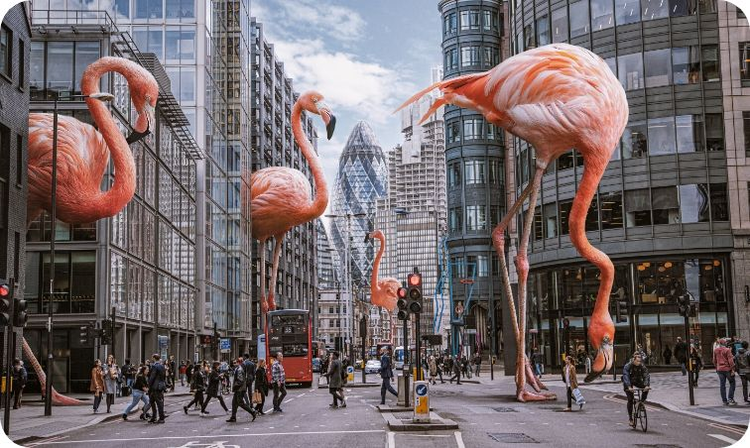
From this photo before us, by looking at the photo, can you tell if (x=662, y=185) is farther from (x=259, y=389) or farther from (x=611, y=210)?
(x=259, y=389)

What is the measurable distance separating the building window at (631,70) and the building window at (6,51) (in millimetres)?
29139

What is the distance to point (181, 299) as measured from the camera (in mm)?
58719

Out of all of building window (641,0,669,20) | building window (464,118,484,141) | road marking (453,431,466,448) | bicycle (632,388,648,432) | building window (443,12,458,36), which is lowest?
road marking (453,431,466,448)

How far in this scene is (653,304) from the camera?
147 feet

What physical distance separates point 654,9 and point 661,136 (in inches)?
254

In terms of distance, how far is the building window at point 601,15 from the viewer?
46.9 meters

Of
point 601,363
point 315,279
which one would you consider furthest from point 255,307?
point 601,363

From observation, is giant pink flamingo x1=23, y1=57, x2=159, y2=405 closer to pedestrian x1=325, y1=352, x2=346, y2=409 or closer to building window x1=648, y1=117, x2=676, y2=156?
pedestrian x1=325, y1=352, x2=346, y2=409

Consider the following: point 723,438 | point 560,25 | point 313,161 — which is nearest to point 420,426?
point 723,438

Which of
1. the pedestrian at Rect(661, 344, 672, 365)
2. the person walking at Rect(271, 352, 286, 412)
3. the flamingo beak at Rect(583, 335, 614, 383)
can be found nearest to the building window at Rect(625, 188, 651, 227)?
the pedestrian at Rect(661, 344, 672, 365)

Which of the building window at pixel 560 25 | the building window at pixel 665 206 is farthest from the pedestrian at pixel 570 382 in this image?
the building window at pixel 560 25

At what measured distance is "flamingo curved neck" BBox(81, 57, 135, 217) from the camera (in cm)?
3456

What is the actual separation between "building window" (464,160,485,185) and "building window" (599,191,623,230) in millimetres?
35698

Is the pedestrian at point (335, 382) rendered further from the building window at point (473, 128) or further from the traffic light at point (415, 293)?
the building window at point (473, 128)
